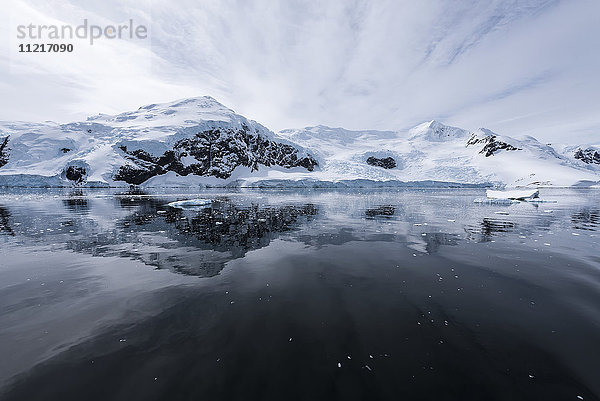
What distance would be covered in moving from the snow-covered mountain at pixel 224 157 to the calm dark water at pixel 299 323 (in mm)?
76950

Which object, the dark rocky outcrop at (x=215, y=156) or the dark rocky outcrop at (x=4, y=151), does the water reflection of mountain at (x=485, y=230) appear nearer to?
the dark rocky outcrop at (x=215, y=156)

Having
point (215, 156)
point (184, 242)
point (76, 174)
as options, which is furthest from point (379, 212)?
point (215, 156)

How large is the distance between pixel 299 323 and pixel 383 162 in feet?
433

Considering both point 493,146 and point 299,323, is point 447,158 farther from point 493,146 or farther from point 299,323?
point 299,323

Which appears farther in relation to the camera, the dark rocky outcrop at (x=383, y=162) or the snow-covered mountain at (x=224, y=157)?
the dark rocky outcrop at (x=383, y=162)

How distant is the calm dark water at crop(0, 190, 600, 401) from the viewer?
139 inches

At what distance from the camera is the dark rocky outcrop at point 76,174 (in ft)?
266

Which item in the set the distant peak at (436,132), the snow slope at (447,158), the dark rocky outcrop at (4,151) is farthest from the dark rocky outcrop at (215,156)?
the distant peak at (436,132)

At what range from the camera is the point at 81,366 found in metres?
3.87

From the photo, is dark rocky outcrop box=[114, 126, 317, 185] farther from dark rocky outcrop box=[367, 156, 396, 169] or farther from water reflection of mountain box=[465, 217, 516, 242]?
water reflection of mountain box=[465, 217, 516, 242]

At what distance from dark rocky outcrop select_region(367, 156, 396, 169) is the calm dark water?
4753 inches

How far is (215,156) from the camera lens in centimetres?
12269

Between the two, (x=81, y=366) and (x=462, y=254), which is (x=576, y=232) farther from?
(x=81, y=366)

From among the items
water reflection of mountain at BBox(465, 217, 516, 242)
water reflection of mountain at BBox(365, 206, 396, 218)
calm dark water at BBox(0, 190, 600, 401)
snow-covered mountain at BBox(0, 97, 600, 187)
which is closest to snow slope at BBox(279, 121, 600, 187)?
snow-covered mountain at BBox(0, 97, 600, 187)
